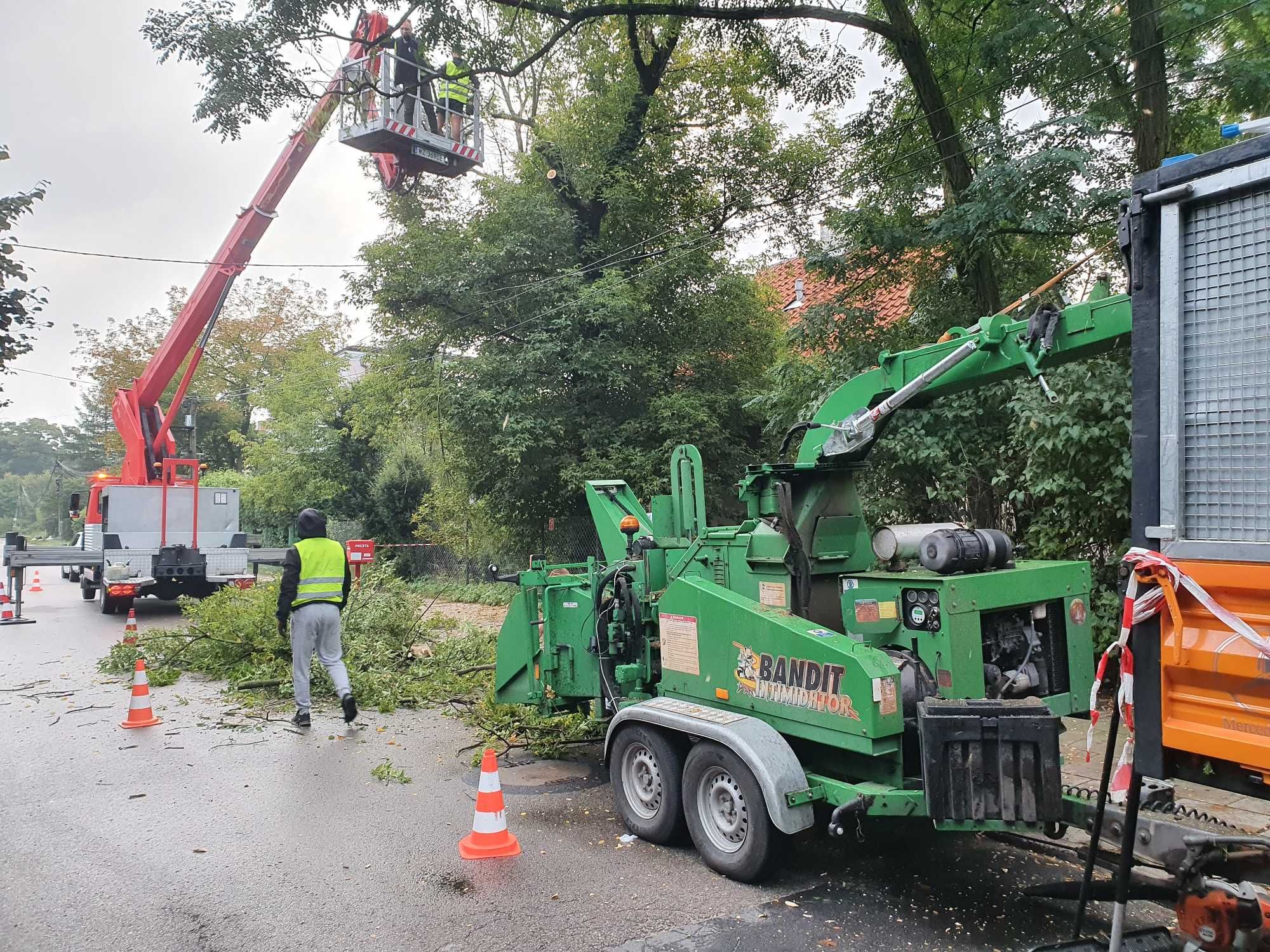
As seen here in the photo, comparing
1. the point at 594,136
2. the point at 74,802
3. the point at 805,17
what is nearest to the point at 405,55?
the point at 594,136

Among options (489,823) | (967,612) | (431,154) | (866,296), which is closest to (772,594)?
(967,612)

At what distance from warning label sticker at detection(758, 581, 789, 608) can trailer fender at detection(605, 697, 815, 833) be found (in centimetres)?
78

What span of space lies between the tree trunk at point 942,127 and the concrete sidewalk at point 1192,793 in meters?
4.93

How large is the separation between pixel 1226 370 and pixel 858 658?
2340mm

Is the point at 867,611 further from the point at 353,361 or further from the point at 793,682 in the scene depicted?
the point at 353,361

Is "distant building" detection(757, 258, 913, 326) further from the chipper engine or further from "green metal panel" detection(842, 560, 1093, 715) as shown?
"green metal panel" detection(842, 560, 1093, 715)

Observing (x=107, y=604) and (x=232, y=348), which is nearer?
(x=107, y=604)

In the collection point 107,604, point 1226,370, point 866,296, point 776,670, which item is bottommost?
point 107,604

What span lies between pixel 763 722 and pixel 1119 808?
184 centimetres

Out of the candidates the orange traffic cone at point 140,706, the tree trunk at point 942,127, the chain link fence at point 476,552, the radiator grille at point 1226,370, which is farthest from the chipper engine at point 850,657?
the chain link fence at point 476,552

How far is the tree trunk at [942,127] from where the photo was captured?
33.7 feet

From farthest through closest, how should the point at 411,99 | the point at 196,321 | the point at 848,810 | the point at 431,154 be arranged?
the point at 196,321
the point at 431,154
the point at 411,99
the point at 848,810

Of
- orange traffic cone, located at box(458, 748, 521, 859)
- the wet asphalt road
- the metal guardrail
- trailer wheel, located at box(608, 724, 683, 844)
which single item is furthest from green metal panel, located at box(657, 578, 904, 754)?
the metal guardrail

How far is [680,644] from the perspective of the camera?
573 cm
